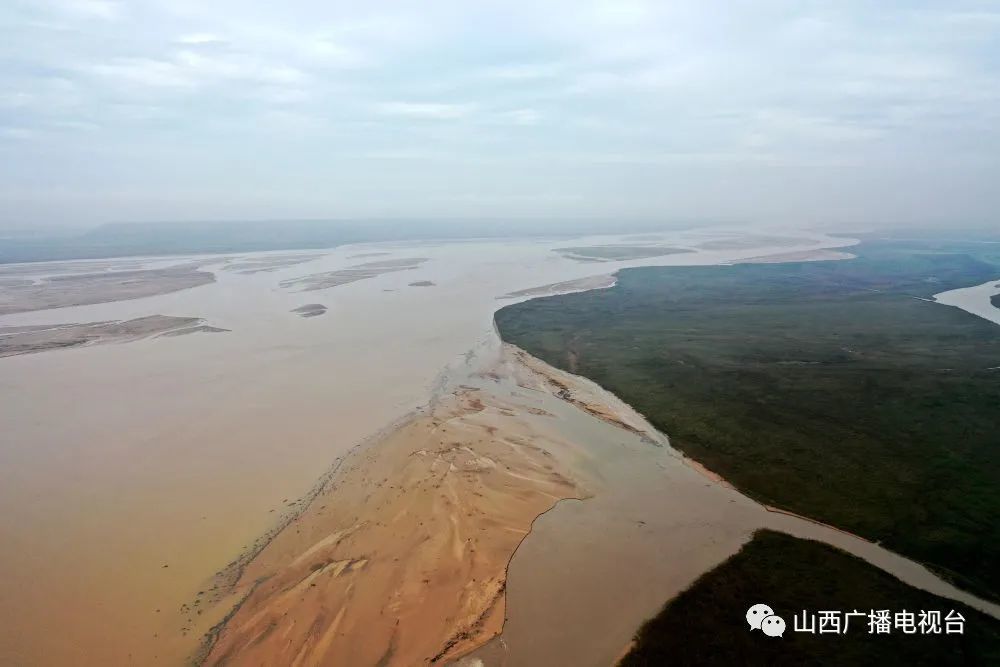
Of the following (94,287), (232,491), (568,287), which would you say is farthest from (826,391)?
(94,287)

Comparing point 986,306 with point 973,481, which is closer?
point 973,481

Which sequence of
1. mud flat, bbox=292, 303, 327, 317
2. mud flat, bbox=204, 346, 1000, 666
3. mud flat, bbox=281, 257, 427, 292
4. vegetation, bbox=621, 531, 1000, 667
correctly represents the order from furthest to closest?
mud flat, bbox=281, 257, 427, 292
mud flat, bbox=292, 303, 327, 317
mud flat, bbox=204, 346, 1000, 666
vegetation, bbox=621, 531, 1000, 667

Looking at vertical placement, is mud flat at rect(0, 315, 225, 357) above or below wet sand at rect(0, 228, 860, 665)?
above

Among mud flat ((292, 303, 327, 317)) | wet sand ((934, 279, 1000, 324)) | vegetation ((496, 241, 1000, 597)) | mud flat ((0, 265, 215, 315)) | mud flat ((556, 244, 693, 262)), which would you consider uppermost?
mud flat ((556, 244, 693, 262))

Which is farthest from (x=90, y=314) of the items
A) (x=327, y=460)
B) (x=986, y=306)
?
(x=986, y=306)

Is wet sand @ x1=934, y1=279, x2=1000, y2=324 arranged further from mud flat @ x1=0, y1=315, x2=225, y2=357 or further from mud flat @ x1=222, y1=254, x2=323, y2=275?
mud flat @ x1=222, y1=254, x2=323, y2=275

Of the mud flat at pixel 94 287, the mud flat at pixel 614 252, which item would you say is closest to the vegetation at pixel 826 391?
the mud flat at pixel 614 252

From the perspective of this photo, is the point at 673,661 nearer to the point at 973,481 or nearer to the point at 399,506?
the point at 399,506

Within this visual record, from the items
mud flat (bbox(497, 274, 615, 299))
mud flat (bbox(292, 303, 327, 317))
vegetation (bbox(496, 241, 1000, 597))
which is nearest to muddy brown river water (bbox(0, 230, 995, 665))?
vegetation (bbox(496, 241, 1000, 597))

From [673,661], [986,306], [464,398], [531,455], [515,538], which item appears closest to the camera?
[673,661]
